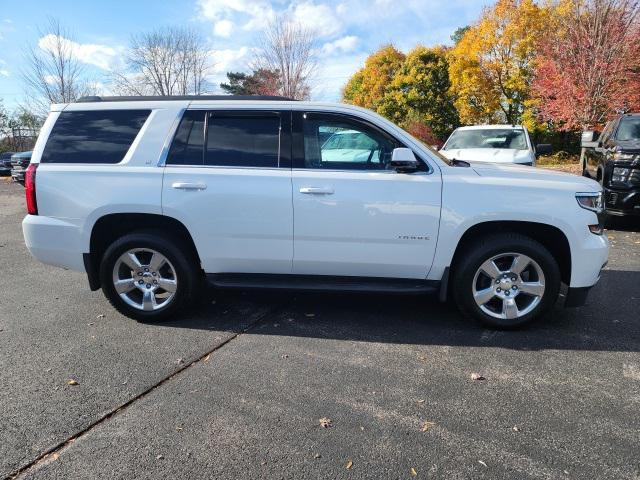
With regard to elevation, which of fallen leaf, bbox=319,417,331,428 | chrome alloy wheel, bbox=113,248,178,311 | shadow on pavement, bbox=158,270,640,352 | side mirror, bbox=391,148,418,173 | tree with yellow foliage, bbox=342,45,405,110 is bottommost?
fallen leaf, bbox=319,417,331,428

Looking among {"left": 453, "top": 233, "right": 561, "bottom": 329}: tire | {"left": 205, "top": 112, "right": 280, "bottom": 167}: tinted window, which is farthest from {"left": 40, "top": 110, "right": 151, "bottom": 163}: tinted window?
{"left": 453, "top": 233, "right": 561, "bottom": 329}: tire

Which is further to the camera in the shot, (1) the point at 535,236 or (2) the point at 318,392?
(1) the point at 535,236

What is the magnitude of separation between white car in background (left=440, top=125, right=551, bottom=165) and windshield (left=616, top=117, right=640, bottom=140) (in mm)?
1204

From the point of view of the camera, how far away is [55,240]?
412 centimetres

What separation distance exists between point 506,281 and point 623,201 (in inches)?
185

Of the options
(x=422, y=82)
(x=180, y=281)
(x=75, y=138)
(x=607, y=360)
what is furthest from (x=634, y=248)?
(x=422, y=82)

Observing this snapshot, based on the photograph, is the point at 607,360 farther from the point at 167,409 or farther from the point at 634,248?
the point at 634,248

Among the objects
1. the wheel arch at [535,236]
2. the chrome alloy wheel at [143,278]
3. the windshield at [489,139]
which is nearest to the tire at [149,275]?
the chrome alloy wheel at [143,278]

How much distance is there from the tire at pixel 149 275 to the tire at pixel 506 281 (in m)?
2.36

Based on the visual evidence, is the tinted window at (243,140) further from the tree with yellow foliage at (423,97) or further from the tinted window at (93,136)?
the tree with yellow foliage at (423,97)

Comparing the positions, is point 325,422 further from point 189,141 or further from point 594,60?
point 594,60

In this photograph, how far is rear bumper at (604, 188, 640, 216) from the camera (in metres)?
7.15

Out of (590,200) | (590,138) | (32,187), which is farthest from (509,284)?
(590,138)

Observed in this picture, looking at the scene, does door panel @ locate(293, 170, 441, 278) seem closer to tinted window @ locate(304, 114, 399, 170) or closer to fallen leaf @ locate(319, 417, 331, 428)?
tinted window @ locate(304, 114, 399, 170)
